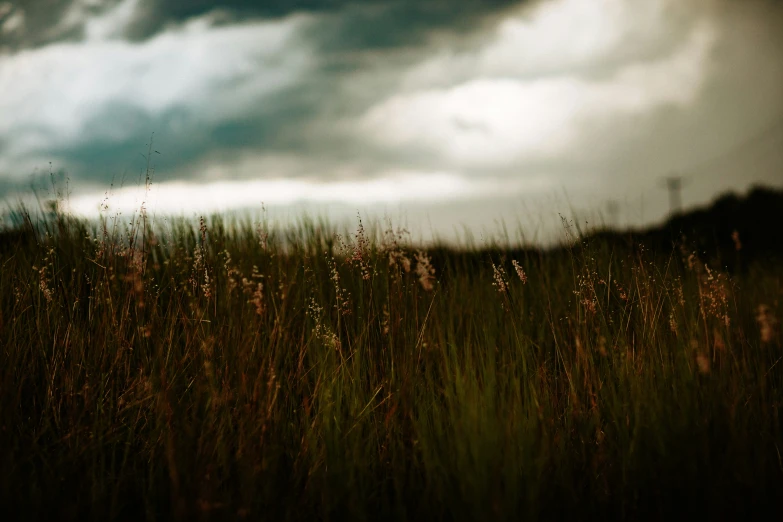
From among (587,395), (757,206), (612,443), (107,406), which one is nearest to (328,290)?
(107,406)

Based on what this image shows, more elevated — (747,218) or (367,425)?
(747,218)

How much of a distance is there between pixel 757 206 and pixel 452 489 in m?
25.9

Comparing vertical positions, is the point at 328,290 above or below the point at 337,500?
above

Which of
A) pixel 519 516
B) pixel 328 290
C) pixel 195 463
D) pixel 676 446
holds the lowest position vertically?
pixel 519 516

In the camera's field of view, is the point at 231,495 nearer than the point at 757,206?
Yes

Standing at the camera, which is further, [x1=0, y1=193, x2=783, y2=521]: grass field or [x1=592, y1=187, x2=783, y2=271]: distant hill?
[x1=592, y1=187, x2=783, y2=271]: distant hill

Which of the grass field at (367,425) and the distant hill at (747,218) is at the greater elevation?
the distant hill at (747,218)

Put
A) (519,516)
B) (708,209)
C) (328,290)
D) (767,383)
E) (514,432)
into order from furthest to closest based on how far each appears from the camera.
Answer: (708,209) < (328,290) < (767,383) < (514,432) < (519,516)

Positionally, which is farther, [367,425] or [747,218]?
[747,218]

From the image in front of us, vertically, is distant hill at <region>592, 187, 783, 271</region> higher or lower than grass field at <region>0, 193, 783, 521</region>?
higher

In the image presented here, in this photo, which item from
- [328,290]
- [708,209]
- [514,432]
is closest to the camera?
[514,432]

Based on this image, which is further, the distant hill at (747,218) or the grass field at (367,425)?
the distant hill at (747,218)

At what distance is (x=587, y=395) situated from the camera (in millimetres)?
3531

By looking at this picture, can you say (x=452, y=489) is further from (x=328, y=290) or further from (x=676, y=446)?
(x=328, y=290)
